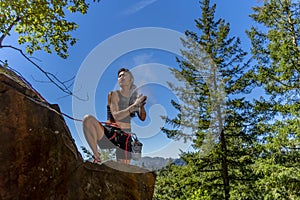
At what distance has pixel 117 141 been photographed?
2.71 meters

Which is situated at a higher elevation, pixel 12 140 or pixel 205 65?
pixel 205 65

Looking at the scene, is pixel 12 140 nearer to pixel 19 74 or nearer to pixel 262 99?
pixel 19 74

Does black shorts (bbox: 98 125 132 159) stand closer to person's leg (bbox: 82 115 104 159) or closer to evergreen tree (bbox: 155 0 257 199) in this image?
person's leg (bbox: 82 115 104 159)

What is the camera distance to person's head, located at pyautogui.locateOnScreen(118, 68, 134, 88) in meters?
2.93

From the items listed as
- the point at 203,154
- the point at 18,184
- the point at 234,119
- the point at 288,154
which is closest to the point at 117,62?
the point at 18,184

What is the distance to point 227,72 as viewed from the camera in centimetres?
1243

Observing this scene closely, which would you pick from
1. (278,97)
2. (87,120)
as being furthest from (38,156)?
(278,97)

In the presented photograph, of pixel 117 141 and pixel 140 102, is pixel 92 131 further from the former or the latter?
pixel 140 102

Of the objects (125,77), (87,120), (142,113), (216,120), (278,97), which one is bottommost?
(87,120)

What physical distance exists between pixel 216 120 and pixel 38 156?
10060 mm

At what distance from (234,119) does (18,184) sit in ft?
35.8

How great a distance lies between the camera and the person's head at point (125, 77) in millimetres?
2928

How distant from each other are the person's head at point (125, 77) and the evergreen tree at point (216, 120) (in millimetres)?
7201

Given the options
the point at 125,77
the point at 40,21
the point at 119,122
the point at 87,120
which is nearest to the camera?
the point at 87,120
